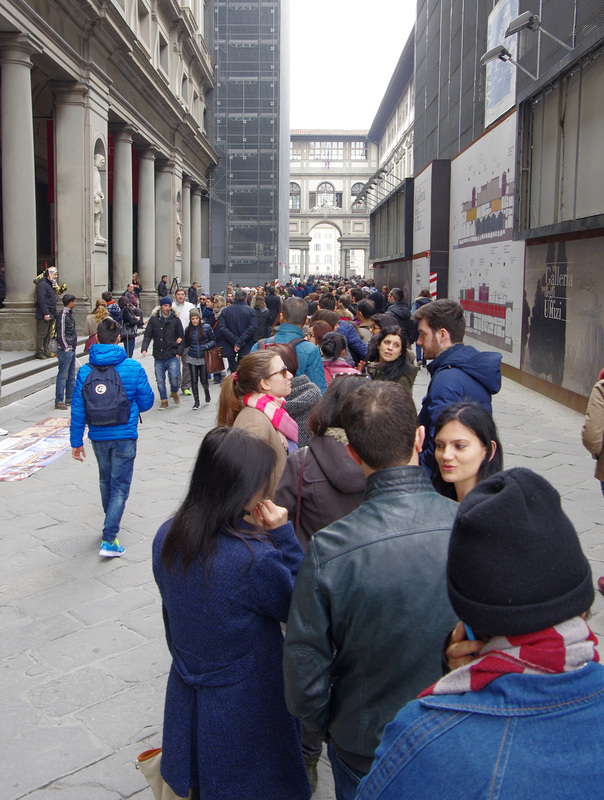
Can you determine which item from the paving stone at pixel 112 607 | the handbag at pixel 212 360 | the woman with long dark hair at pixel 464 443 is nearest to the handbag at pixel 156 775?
the woman with long dark hair at pixel 464 443

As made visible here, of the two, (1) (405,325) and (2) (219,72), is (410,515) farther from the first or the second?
(2) (219,72)

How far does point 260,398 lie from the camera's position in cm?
378

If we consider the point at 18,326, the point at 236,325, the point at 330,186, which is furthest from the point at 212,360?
the point at 330,186

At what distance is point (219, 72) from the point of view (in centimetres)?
4066

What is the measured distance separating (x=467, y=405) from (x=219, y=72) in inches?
1640

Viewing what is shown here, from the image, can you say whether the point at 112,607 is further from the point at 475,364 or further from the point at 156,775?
the point at 475,364

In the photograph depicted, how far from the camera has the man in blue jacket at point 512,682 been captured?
3.14 feet

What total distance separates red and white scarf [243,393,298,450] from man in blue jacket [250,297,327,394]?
1753 millimetres

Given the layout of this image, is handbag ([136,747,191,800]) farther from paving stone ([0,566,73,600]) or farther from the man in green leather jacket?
paving stone ([0,566,73,600])

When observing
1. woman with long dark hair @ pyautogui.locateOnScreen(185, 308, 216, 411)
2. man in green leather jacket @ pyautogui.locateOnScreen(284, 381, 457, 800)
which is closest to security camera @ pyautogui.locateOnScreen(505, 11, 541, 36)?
woman with long dark hair @ pyautogui.locateOnScreen(185, 308, 216, 411)

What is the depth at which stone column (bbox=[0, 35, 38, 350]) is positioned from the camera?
1340 cm

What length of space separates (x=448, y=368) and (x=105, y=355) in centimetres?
250

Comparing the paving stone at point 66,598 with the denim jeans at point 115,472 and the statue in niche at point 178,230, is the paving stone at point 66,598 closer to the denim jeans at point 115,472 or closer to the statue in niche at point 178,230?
→ the denim jeans at point 115,472

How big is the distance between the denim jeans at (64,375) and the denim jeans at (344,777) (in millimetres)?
8956
